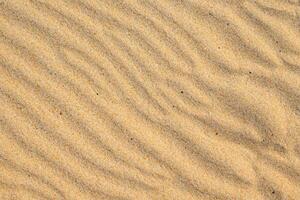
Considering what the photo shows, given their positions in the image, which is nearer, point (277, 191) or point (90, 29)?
point (277, 191)

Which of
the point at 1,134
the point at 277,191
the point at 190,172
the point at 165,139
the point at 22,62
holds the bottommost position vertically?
the point at 277,191

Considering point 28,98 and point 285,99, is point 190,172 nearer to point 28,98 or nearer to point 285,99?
point 285,99

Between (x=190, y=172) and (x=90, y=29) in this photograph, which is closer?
(x=190, y=172)

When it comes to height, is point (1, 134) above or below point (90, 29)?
below

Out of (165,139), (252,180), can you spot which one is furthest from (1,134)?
(252,180)

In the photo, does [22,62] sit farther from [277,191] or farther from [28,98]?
[277,191]

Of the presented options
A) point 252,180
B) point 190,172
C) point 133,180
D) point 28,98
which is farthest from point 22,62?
point 252,180
